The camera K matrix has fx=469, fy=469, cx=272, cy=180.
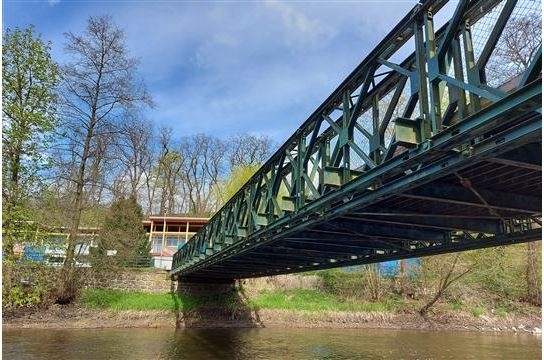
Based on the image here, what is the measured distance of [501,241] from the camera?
10.0 m

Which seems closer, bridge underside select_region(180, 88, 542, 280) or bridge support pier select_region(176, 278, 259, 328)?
bridge underside select_region(180, 88, 542, 280)

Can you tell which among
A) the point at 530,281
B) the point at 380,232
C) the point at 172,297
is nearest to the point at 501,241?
the point at 380,232

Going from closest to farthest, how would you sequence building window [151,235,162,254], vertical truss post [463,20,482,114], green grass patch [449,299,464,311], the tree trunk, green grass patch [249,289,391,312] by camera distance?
vertical truss post [463,20,482,114] → green grass patch [249,289,391,312] → green grass patch [449,299,464,311] → the tree trunk → building window [151,235,162,254]

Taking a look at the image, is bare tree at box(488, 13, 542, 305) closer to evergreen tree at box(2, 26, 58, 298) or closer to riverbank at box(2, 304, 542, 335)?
evergreen tree at box(2, 26, 58, 298)

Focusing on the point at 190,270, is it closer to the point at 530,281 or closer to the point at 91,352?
the point at 91,352

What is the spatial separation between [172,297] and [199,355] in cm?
1165

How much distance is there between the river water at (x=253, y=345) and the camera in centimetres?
1834

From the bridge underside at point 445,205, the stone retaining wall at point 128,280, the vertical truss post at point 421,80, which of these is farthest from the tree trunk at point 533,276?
the vertical truss post at point 421,80

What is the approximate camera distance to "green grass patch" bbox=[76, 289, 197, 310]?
27.3 m

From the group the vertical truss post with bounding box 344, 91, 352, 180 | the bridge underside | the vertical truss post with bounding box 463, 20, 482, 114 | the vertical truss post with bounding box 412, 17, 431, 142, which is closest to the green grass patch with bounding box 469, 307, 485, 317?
the bridge underside

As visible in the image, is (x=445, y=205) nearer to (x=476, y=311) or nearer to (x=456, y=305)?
(x=476, y=311)

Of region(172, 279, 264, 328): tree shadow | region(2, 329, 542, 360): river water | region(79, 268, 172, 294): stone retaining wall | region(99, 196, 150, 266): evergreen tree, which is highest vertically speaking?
region(99, 196, 150, 266): evergreen tree

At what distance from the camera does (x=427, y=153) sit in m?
5.83

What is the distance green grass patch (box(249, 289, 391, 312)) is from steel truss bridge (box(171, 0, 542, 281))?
18.3m
